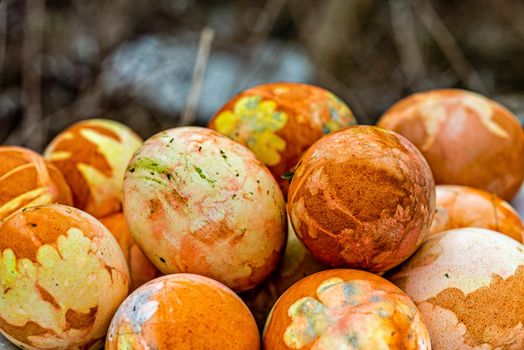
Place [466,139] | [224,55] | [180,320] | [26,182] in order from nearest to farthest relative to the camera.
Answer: [180,320]
[26,182]
[466,139]
[224,55]

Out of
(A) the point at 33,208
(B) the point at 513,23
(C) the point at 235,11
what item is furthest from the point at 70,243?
(B) the point at 513,23

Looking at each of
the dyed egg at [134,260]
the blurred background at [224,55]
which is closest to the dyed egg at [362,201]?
the dyed egg at [134,260]

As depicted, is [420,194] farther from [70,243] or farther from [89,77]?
[89,77]

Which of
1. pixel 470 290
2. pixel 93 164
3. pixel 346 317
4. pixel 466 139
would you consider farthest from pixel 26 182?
pixel 466 139

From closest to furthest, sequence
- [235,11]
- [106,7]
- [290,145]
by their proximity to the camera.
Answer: [290,145] → [106,7] → [235,11]

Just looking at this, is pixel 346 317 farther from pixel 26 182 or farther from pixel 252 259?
pixel 26 182

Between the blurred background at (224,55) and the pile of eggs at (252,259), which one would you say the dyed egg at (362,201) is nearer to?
the pile of eggs at (252,259)

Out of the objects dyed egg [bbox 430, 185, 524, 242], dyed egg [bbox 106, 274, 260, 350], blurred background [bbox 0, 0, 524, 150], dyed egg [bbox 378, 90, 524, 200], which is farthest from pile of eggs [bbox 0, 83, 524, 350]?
blurred background [bbox 0, 0, 524, 150]
